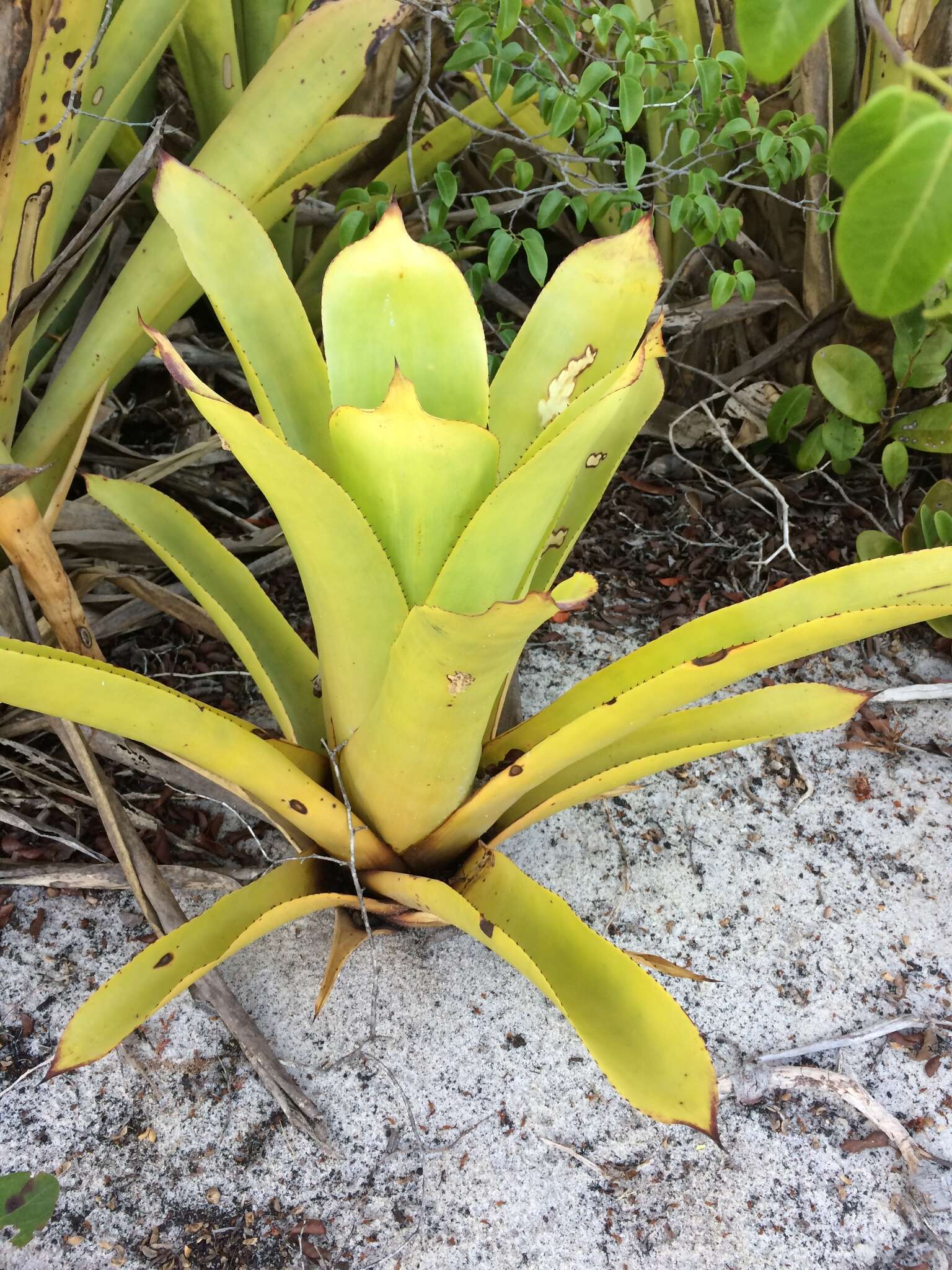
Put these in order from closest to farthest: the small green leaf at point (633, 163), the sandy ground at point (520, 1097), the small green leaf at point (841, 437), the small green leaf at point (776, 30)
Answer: the small green leaf at point (776, 30)
the sandy ground at point (520, 1097)
the small green leaf at point (633, 163)
the small green leaf at point (841, 437)

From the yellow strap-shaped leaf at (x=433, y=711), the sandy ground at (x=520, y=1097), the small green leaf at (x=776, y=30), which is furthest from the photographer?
the sandy ground at (x=520, y=1097)

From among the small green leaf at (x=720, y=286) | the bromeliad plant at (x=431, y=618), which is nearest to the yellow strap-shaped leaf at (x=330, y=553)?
the bromeliad plant at (x=431, y=618)

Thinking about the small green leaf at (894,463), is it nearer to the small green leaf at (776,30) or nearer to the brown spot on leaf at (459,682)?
the brown spot on leaf at (459,682)

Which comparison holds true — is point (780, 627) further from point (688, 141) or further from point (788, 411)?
point (788, 411)

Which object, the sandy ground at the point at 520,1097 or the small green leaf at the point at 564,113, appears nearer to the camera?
the sandy ground at the point at 520,1097

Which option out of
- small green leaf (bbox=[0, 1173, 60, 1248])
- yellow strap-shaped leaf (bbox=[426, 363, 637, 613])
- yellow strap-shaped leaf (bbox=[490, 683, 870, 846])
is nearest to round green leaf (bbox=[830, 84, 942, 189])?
yellow strap-shaped leaf (bbox=[426, 363, 637, 613])

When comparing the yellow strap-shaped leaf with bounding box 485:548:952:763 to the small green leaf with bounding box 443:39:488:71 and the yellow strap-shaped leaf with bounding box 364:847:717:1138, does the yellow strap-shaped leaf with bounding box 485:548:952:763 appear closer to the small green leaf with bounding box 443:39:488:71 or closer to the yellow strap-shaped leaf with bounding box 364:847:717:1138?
the yellow strap-shaped leaf with bounding box 364:847:717:1138

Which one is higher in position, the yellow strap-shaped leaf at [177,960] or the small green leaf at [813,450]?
the yellow strap-shaped leaf at [177,960]
